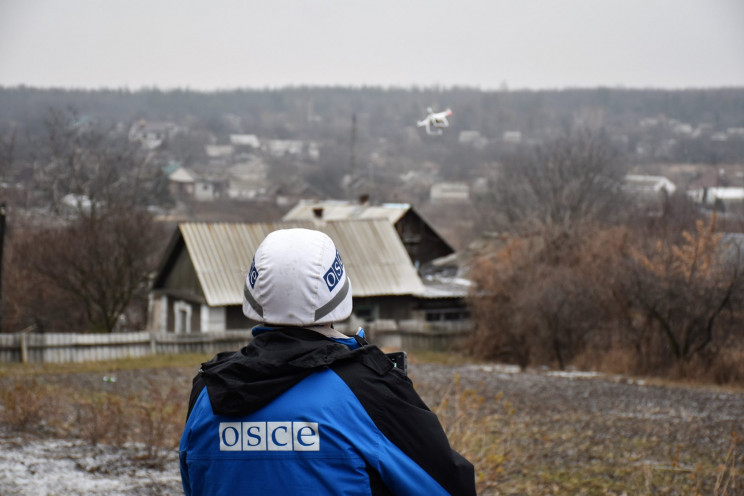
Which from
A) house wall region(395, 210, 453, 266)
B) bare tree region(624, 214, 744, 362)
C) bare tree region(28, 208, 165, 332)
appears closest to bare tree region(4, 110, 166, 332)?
bare tree region(28, 208, 165, 332)

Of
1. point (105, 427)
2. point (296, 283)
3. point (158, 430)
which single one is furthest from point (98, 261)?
point (296, 283)

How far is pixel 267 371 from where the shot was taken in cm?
245

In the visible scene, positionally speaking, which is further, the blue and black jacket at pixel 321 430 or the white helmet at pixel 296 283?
the white helmet at pixel 296 283

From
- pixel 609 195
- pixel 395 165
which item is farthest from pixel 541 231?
pixel 395 165

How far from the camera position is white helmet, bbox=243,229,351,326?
8.51 ft

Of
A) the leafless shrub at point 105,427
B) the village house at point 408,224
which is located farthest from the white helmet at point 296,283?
the village house at point 408,224

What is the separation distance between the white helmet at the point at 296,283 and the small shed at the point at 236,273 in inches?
1019

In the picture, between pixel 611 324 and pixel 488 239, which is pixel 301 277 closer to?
pixel 611 324

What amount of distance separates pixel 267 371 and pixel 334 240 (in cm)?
2961

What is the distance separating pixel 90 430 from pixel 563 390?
12.2m

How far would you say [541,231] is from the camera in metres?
34.9

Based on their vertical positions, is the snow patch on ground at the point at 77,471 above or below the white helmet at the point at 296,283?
below

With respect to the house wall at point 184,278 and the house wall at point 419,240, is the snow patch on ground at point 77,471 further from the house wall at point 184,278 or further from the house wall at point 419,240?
Answer: the house wall at point 419,240

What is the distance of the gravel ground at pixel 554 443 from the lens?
313 inches
